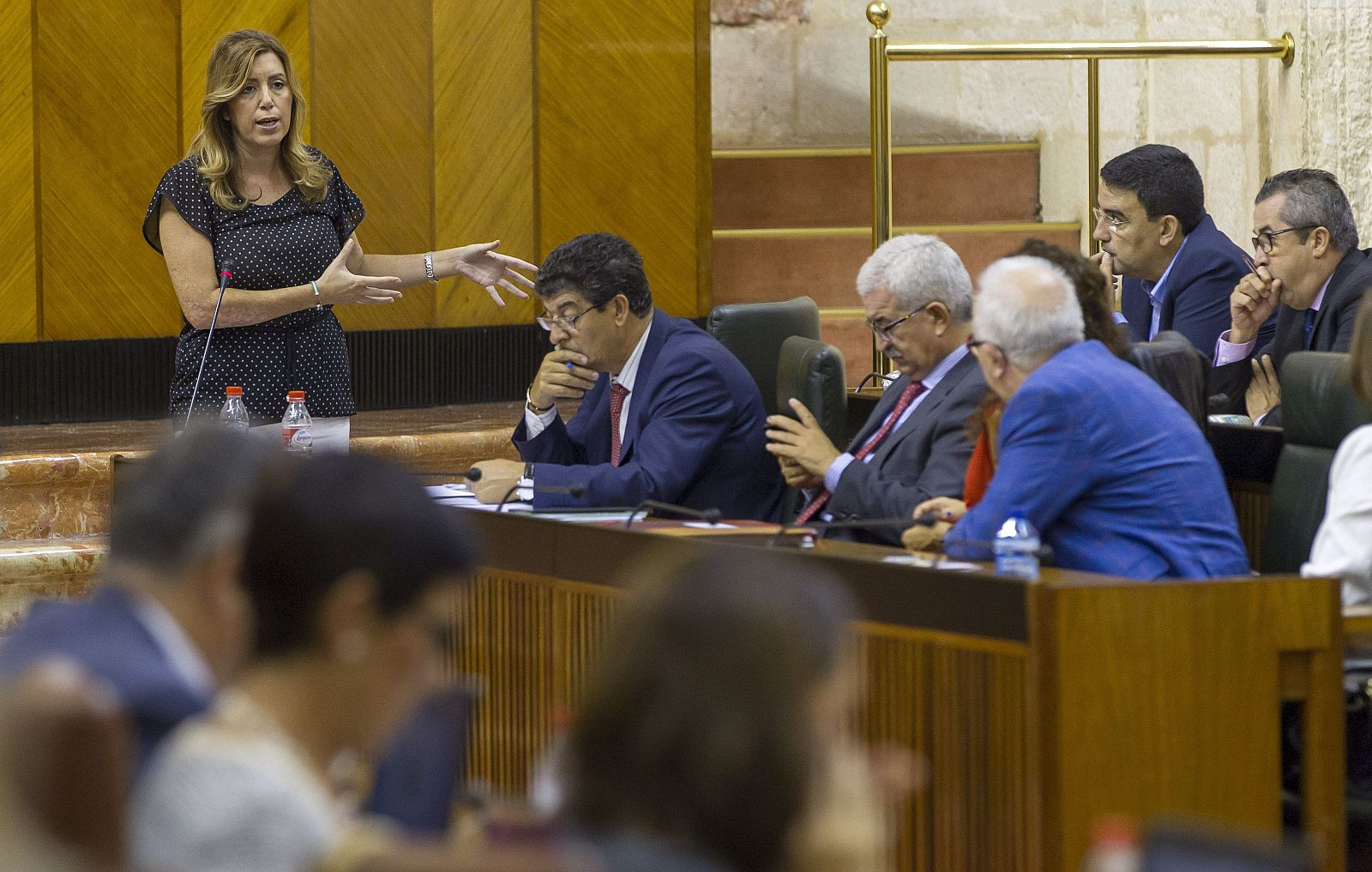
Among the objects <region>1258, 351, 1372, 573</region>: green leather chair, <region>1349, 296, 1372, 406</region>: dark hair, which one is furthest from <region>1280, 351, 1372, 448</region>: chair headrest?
<region>1349, 296, 1372, 406</region>: dark hair

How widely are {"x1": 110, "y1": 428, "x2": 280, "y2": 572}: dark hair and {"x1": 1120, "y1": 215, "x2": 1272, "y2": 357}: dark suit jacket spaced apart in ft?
10.9

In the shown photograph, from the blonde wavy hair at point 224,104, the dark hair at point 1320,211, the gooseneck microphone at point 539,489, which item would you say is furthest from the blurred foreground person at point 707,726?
the dark hair at point 1320,211

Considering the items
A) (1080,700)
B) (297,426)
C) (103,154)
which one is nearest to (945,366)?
(1080,700)

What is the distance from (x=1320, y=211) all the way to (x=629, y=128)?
2.65 m

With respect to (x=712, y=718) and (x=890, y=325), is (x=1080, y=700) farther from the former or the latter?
(x=712, y=718)

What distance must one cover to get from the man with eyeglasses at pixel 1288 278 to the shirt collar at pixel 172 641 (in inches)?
127

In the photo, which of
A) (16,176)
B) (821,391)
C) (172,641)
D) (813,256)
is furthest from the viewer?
(813,256)

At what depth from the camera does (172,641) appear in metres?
1.59

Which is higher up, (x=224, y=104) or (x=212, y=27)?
(x=212, y=27)

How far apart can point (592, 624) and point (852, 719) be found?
0.53m

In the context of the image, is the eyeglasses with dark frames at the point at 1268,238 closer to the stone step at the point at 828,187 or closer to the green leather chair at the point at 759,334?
the green leather chair at the point at 759,334

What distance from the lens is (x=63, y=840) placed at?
127 cm

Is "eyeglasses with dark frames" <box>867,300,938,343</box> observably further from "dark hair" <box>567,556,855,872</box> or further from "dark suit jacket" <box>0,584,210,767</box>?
"dark hair" <box>567,556,855,872</box>

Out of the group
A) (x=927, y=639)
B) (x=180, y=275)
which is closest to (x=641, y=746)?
(x=927, y=639)
